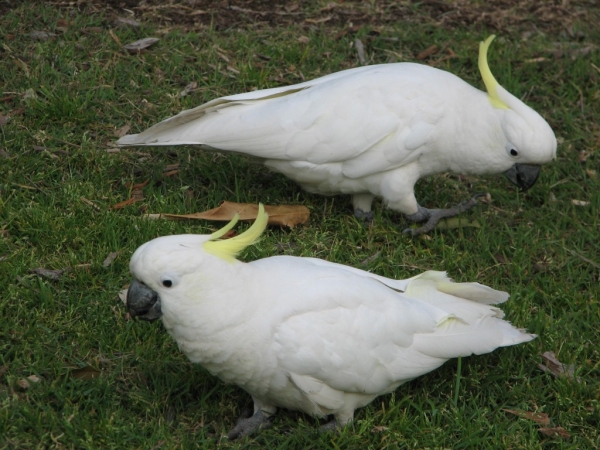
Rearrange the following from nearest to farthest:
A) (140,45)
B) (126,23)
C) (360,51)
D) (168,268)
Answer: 1. (168,268)
2. (140,45)
3. (126,23)
4. (360,51)

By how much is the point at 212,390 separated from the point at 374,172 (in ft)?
4.73

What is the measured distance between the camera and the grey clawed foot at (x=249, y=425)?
2.86 meters

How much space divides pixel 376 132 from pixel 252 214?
717mm

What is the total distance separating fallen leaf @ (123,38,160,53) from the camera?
4836mm

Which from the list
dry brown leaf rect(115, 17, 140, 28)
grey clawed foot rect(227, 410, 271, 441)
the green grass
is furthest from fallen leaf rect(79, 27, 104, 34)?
grey clawed foot rect(227, 410, 271, 441)

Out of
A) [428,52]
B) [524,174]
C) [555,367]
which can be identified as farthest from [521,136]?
[428,52]

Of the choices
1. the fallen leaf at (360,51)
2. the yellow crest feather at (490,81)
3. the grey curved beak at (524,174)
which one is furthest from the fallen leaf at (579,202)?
the fallen leaf at (360,51)

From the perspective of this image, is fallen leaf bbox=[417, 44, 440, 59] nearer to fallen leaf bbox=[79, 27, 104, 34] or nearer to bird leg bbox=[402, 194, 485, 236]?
bird leg bbox=[402, 194, 485, 236]

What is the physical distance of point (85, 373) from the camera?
2.96 m

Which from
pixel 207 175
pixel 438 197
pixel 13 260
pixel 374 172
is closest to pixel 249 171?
pixel 207 175

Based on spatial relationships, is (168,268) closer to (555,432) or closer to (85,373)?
(85,373)

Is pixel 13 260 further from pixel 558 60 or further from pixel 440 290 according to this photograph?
pixel 558 60

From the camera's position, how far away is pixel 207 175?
418cm

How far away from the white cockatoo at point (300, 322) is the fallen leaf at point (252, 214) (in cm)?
87
